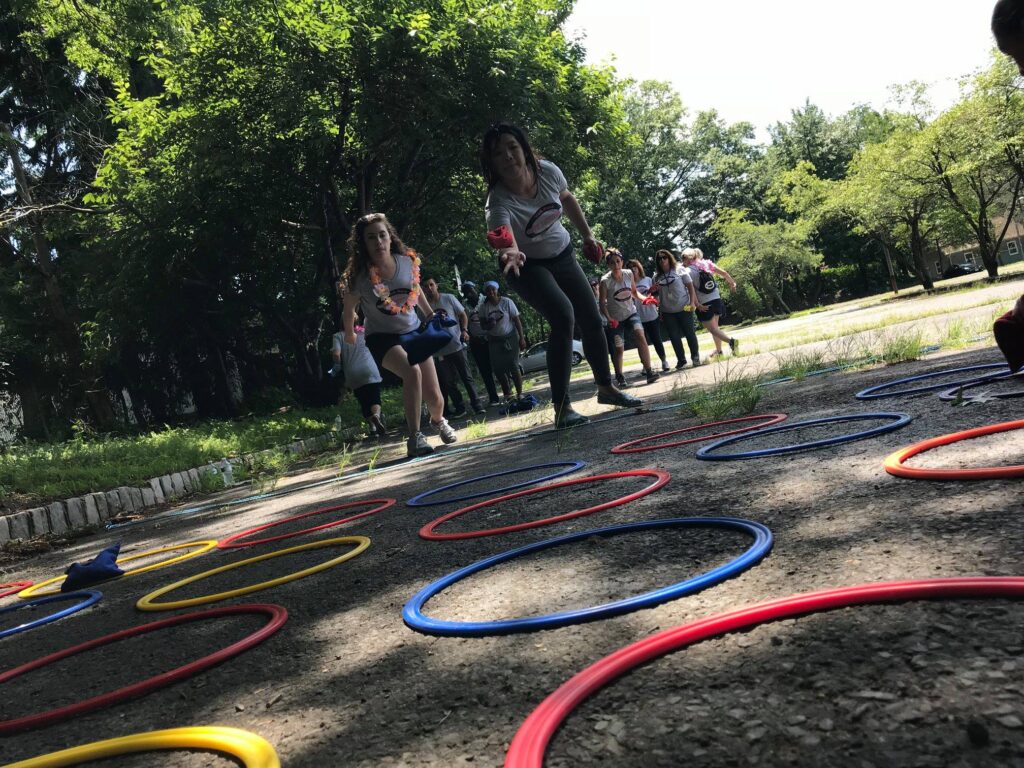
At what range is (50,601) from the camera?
384 cm

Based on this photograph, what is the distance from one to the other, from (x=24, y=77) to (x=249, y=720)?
75.3ft

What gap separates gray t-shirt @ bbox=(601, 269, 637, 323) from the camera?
11.3m

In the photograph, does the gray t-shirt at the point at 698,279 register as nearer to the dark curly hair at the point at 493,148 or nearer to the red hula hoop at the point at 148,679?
the dark curly hair at the point at 493,148

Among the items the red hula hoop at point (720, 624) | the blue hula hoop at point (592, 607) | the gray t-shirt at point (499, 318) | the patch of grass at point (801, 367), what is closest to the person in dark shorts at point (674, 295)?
the gray t-shirt at point (499, 318)

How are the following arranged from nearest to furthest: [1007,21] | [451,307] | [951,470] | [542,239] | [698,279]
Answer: [1007,21], [951,470], [542,239], [451,307], [698,279]

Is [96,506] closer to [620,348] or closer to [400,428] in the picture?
[400,428]

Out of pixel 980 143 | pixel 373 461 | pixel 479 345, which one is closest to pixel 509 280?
pixel 373 461

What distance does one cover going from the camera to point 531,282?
232 inches

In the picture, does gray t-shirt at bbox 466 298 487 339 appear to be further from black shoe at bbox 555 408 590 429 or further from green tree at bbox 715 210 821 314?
green tree at bbox 715 210 821 314

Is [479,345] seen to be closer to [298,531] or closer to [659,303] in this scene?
[659,303]

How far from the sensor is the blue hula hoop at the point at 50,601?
10.8ft

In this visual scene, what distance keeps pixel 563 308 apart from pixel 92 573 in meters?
3.37

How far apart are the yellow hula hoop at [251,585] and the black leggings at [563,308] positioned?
8.33 ft

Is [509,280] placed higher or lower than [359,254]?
lower
